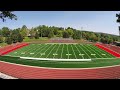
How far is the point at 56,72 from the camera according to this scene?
593cm

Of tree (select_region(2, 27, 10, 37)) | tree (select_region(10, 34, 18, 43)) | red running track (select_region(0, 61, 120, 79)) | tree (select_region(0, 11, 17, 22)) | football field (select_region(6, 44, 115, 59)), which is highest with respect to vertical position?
tree (select_region(0, 11, 17, 22))

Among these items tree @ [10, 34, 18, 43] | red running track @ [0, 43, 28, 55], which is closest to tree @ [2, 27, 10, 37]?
tree @ [10, 34, 18, 43]

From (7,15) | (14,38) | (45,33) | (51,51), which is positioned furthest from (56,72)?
(51,51)

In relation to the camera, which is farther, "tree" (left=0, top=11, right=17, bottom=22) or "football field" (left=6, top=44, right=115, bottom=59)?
"football field" (left=6, top=44, right=115, bottom=59)

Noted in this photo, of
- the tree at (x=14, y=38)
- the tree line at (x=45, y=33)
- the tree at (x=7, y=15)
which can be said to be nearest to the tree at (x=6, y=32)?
the tree line at (x=45, y=33)

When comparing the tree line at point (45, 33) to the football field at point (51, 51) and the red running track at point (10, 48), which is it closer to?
the red running track at point (10, 48)

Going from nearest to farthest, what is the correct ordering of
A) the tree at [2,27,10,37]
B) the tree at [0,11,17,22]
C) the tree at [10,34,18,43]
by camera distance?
the tree at [0,11,17,22]
the tree at [2,27,10,37]
the tree at [10,34,18,43]

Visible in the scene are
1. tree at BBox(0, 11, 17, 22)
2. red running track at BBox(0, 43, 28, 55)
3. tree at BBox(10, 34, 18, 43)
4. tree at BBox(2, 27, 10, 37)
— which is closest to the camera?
tree at BBox(0, 11, 17, 22)

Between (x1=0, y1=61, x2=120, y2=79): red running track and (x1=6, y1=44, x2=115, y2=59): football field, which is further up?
(x1=6, y1=44, x2=115, y2=59): football field

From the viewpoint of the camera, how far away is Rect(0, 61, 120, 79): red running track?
499cm

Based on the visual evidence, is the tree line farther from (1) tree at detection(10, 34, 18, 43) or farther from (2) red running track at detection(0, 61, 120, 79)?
(2) red running track at detection(0, 61, 120, 79)

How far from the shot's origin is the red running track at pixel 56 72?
16.4 ft
